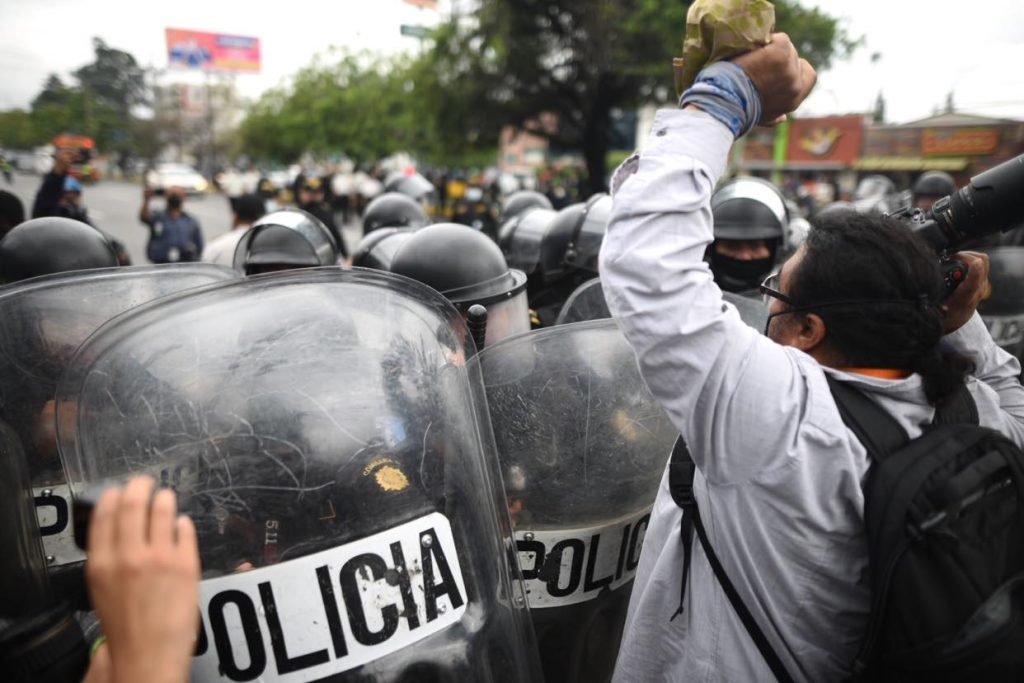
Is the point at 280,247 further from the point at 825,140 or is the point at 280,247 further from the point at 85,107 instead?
the point at 85,107

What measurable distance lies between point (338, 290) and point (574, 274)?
2.65 metres

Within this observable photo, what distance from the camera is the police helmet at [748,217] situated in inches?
130

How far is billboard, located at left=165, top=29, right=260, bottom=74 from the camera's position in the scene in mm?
52562

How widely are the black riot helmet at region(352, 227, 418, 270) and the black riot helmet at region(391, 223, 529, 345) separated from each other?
0.72 m

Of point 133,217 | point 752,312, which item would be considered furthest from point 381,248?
point 133,217

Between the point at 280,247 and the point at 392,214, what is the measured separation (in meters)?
2.24

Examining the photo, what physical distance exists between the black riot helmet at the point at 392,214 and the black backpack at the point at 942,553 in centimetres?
455

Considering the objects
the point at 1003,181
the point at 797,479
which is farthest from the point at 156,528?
the point at 1003,181

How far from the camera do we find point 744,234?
3.29 m

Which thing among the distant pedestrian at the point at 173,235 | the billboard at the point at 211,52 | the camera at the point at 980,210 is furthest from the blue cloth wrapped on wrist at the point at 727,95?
the billboard at the point at 211,52

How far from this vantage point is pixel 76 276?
167cm

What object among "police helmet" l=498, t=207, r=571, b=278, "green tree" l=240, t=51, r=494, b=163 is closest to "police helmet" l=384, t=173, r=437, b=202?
"police helmet" l=498, t=207, r=571, b=278

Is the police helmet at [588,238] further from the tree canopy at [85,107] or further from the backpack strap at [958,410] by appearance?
the tree canopy at [85,107]

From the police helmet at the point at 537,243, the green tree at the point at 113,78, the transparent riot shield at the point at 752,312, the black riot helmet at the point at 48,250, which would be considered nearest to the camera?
the transparent riot shield at the point at 752,312
